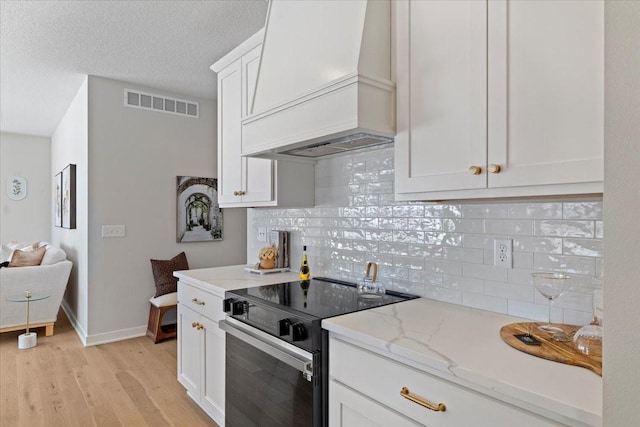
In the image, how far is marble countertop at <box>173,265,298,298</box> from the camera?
2.18m

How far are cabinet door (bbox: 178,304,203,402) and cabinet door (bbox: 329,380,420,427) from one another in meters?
1.22

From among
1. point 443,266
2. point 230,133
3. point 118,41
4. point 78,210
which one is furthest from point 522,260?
point 78,210

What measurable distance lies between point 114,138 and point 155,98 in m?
0.67

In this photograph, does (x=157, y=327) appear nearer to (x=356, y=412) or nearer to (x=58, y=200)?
(x=58, y=200)

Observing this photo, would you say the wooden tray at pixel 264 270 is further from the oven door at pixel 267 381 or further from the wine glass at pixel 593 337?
the wine glass at pixel 593 337

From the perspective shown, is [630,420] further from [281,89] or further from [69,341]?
[69,341]

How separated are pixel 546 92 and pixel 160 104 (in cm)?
417

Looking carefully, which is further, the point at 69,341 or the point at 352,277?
the point at 69,341

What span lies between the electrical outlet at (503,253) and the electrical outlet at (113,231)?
12.4 feet

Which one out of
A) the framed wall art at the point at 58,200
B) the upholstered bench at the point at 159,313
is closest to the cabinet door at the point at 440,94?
the upholstered bench at the point at 159,313

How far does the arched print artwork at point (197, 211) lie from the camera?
4.49 m

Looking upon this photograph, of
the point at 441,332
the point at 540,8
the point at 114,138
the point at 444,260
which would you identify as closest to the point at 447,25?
the point at 540,8

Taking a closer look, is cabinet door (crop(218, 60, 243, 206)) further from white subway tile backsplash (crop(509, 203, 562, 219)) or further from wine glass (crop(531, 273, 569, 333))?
wine glass (crop(531, 273, 569, 333))

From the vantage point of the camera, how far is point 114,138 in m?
4.02
